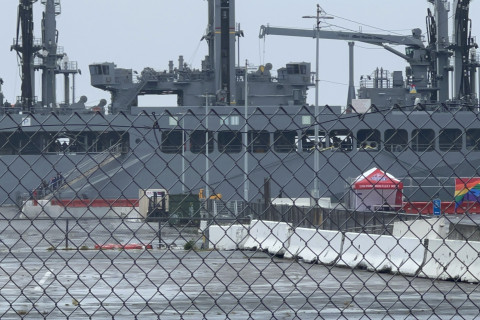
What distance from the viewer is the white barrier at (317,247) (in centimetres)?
1916

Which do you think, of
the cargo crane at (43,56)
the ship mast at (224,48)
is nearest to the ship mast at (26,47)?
the cargo crane at (43,56)

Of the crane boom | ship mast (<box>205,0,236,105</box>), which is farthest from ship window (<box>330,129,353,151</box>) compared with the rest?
the crane boom

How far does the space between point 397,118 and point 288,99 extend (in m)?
7.32

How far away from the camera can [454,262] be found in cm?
1600

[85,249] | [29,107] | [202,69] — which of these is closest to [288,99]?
[202,69]

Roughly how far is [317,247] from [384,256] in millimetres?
3114

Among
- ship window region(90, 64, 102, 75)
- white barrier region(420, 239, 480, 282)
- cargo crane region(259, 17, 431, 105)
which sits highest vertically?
cargo crane region(259, 17, 431, 105)

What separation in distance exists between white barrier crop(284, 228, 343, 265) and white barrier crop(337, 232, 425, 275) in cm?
24

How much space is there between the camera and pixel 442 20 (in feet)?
215

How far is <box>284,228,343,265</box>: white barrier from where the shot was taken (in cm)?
1916

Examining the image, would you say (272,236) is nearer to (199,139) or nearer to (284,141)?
(284,141)

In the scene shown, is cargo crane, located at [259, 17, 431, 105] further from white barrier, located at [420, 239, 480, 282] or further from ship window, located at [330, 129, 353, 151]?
white barrier, located at [420, 239, 480, 282]

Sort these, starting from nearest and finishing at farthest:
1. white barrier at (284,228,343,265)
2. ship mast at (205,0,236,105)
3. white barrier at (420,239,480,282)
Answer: white barrier at (420,239,480,282), white barrier at (284,228,343,265), ship mast at (205,0,236,105)

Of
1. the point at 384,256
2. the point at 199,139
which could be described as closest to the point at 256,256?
the point at 384,256
